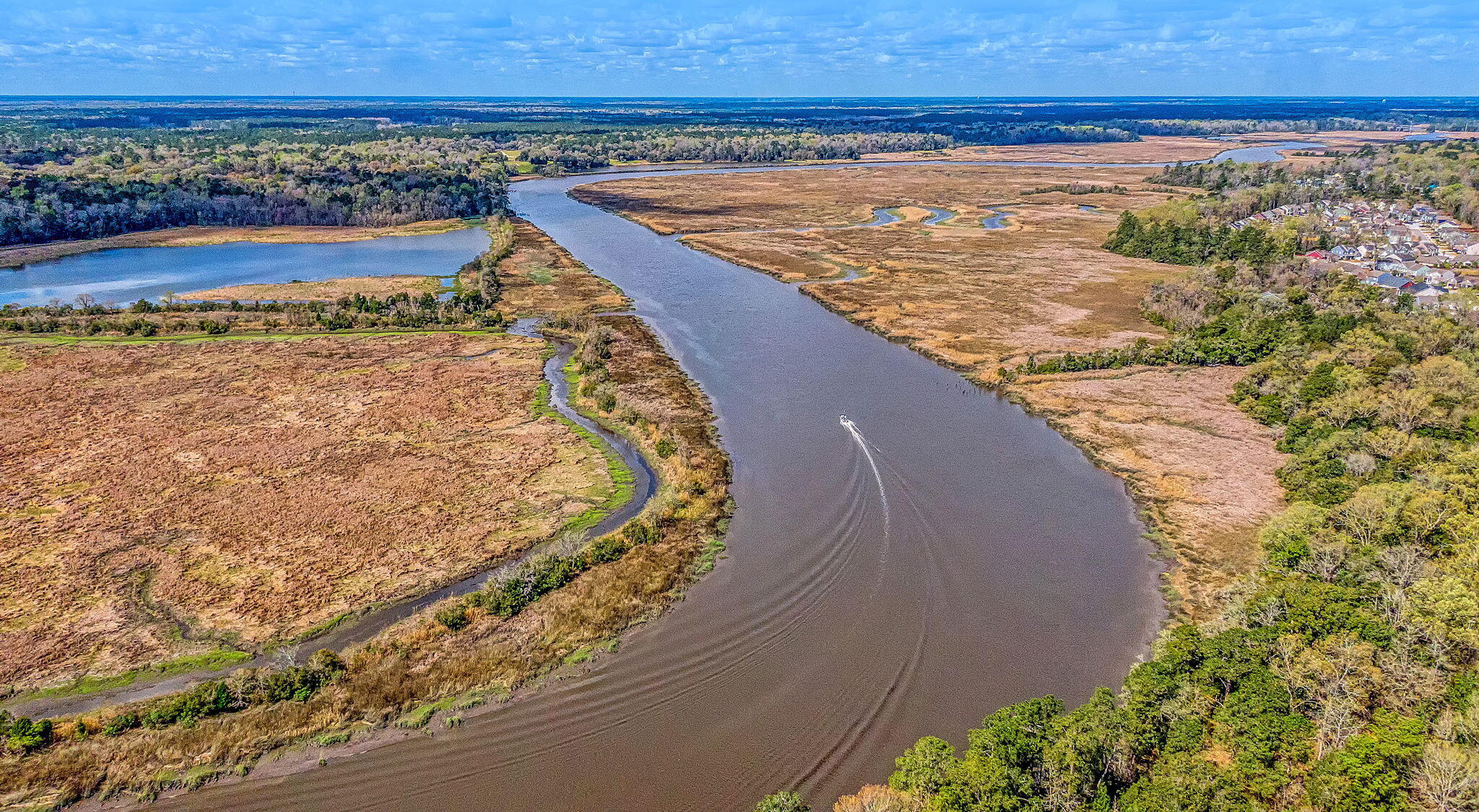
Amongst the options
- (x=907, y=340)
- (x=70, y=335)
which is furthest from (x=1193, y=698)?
(x=70, y=335)

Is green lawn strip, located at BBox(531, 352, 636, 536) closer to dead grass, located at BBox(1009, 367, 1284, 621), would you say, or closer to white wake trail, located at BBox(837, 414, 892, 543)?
white wake trail, located at BBox(837, 414, 892, 543)

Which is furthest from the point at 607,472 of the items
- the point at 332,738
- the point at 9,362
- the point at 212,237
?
the point at 212,237

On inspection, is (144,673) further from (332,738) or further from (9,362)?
(9,362)

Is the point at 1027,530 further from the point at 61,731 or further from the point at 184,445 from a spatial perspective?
the point at 184,445

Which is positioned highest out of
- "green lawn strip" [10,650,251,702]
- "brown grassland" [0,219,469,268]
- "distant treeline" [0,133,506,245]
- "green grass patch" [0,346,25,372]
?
"distant treeline" [0,133,506,245]

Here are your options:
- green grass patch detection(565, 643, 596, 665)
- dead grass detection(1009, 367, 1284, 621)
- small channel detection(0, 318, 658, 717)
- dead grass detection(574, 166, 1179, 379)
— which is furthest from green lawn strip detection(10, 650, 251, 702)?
dead grass detection(574, 166, 1179, 379)
